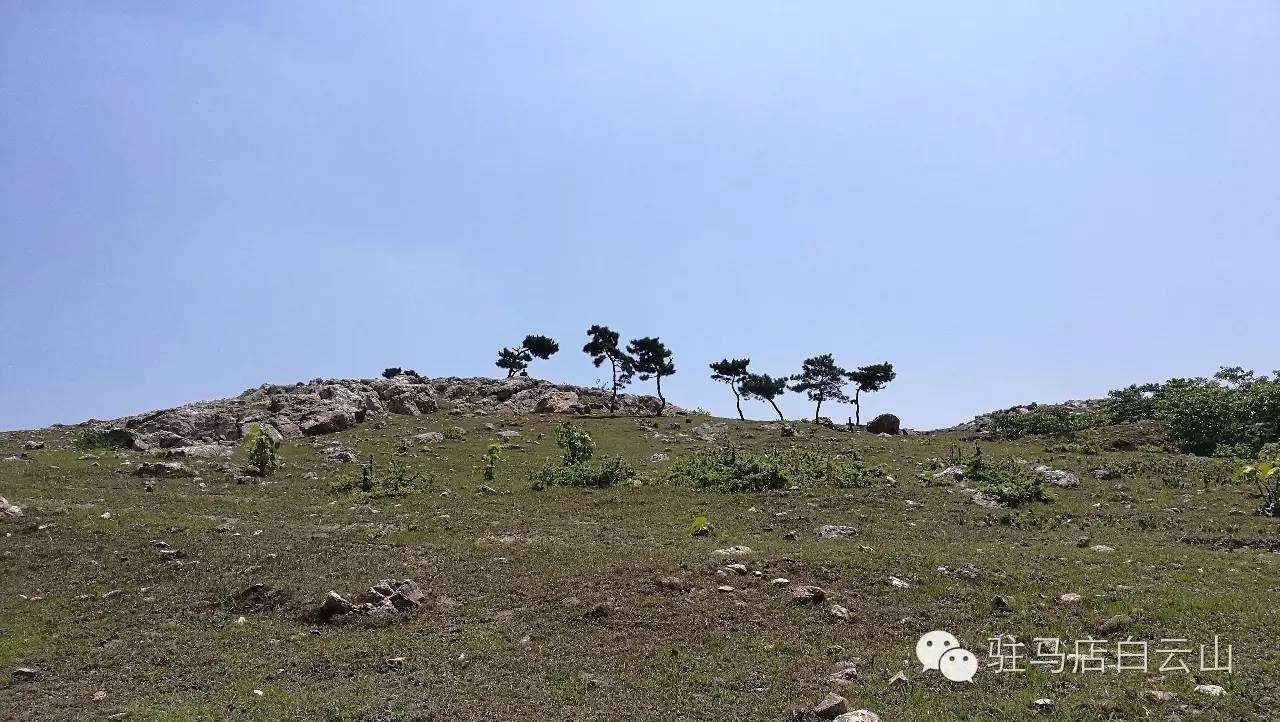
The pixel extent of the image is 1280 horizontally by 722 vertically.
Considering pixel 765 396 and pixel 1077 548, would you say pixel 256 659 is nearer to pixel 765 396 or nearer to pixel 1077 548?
pixel 1077 548

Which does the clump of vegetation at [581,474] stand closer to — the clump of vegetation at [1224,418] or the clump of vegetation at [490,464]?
the clump of vegetation at [490,464]

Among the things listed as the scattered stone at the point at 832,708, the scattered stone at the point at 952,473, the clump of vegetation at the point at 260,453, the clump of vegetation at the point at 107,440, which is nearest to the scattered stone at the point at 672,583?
the scattered stone at the point at 832,708

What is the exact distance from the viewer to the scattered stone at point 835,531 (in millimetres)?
20712

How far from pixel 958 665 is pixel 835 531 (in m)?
10.6

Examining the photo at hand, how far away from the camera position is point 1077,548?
1864cm

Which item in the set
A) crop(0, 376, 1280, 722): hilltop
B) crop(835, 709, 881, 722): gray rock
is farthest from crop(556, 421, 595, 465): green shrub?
crop(835, 709, 881, 722): gray rock

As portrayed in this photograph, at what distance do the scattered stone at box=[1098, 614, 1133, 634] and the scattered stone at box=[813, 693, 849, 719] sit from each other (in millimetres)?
5454

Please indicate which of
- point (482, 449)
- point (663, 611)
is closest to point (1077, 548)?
point (663, 611)

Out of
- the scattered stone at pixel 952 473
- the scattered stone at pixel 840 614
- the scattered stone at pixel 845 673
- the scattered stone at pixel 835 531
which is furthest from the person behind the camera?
the scattered stone at pixel 952 473

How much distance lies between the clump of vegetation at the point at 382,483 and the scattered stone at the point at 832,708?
22526 millimetres

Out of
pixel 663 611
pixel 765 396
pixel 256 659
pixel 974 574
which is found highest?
pixel 765 396

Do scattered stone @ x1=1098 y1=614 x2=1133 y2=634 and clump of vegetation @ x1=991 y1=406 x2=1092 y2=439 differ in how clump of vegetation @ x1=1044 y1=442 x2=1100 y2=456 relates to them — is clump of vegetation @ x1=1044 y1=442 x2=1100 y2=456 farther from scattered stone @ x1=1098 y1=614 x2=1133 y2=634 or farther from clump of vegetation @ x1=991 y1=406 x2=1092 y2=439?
scattered stone @ x1=1098 y1=614 x2=1133 y2=634

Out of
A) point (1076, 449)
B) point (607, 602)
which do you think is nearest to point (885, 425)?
point (1076, 449)

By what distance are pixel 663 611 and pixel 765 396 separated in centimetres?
6716
